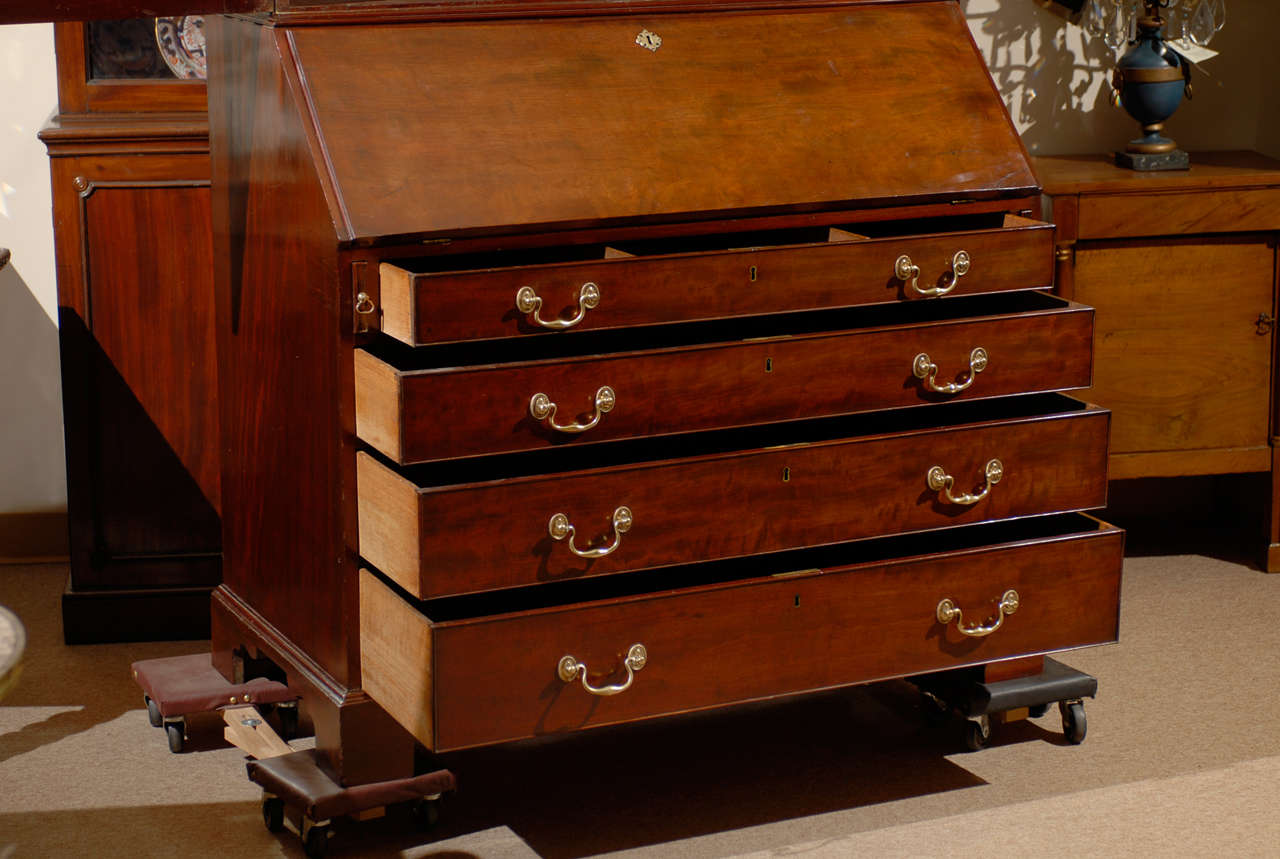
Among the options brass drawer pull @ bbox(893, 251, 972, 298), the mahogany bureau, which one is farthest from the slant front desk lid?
brass drawer pull @ bbox(893, 251, 972, 298)

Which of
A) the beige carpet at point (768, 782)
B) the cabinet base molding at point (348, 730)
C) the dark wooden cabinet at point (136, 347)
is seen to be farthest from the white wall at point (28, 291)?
the cabinet base molding at point (348, 730)

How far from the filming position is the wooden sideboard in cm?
332

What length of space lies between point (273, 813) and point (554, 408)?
0.71 m

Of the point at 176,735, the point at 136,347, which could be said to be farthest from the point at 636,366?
the point at 136,347

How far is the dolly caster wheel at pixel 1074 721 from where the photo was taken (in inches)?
105

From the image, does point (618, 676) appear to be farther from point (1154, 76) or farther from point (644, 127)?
point (1154, 76)

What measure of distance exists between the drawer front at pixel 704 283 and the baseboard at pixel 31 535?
5.56 feet

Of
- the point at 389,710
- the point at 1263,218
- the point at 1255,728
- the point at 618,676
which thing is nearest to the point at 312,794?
the point at 389,710

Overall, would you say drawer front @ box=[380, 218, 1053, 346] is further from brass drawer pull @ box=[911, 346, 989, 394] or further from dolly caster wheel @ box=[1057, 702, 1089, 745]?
dolly caster wheel @ box=[1057, 702, 1089, 745]

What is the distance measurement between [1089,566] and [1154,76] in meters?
1.37

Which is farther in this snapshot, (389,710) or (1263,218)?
(1263,218)

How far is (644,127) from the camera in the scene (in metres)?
2.33

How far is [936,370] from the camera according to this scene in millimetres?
2369

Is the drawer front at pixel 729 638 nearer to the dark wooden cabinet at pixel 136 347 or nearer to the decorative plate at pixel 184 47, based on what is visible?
the dark wooden cabinet at pixel 136 347
